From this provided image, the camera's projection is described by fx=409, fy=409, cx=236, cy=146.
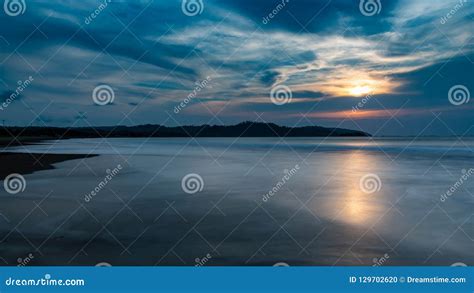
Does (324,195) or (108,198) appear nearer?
(108,198)

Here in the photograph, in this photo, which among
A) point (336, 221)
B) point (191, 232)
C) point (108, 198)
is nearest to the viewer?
point (191, 232)

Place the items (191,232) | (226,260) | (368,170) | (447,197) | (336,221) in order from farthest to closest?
(368,170) < (447,197) < (336,221) < (191,232) < (226,260)

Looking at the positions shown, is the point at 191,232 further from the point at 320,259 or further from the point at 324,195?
the point at 324,195

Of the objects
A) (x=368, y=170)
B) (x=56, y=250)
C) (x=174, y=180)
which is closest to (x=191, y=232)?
(x=56, y=250)

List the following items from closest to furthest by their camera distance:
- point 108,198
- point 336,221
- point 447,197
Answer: point 336,221, point 108,198, point 447,197

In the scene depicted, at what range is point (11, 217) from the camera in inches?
408

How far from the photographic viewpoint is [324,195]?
46.3ft

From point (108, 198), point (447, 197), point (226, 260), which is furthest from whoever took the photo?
point (447, 197)

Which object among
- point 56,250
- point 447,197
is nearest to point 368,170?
point 447,197

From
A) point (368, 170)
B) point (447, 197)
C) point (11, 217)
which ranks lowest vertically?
point (11, 217)

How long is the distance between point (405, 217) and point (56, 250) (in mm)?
8577

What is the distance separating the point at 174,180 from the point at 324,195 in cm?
678

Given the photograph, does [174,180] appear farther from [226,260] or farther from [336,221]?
[226,260]

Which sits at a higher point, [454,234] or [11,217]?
[454,234]
